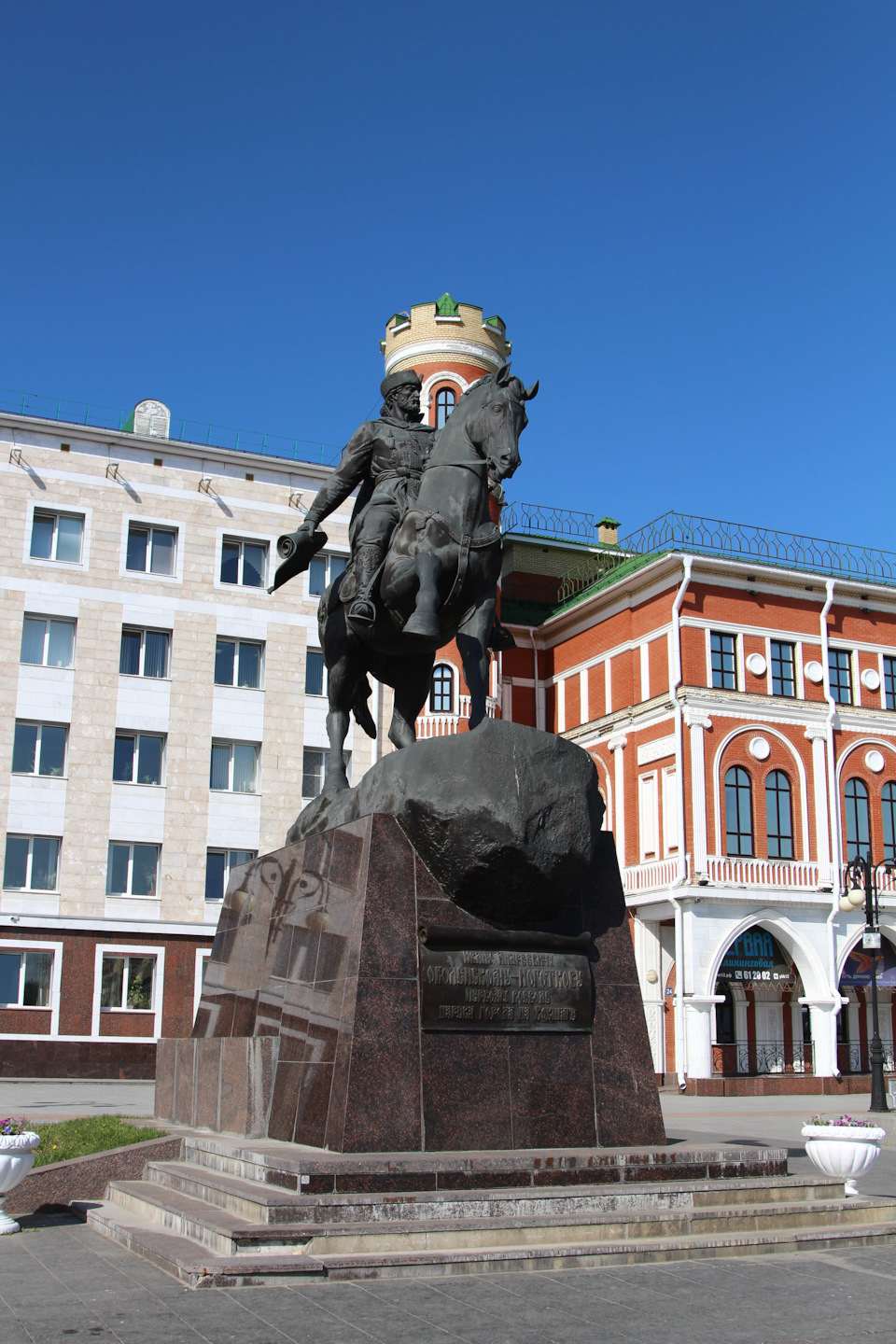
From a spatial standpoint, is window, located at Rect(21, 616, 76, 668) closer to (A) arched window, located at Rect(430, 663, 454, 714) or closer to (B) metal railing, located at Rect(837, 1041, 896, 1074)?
(A) arched window, located at Rect(430, 663, 454, 714)

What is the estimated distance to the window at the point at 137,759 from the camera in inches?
1362

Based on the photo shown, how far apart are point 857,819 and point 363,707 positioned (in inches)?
1176

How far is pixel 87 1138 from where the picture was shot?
10492mm

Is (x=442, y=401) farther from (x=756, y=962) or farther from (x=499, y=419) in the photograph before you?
(x=499, y=419)

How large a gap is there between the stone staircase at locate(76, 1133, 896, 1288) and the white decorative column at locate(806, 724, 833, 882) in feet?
97.7

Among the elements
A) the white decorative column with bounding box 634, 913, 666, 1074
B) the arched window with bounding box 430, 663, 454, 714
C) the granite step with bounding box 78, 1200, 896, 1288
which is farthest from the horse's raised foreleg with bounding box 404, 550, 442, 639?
the white decorative column with bounding box 634, 913, 666, 1074

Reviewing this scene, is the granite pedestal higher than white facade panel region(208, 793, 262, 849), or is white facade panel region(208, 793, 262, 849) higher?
white facade panel region(208, 793, 262, 849)

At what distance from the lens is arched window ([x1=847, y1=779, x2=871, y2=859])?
125 feet

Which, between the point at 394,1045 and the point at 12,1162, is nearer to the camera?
the point at 394,1045

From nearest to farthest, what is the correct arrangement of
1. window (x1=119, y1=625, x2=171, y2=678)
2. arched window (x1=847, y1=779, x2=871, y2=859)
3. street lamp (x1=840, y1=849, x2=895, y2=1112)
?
street lamp (x1=840, y1=849, x2=895, y2=1112), window (x1=119, y1=625, x2=171, y2=678), arched window (x1=847, y1=779, x2=871, y2=859)

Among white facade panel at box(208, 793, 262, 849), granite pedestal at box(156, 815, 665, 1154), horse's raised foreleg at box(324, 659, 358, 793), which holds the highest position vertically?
white facade panel at box(208, 793, 262, 849)

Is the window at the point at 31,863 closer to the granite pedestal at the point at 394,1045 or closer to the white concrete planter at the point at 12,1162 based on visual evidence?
the granite pedestal at the point at 394,1045

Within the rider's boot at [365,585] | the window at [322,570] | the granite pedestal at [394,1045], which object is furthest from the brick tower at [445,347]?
the granite pedestal at [394,1045]

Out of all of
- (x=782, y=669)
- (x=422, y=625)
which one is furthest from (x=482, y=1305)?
(x=782, y=669)
